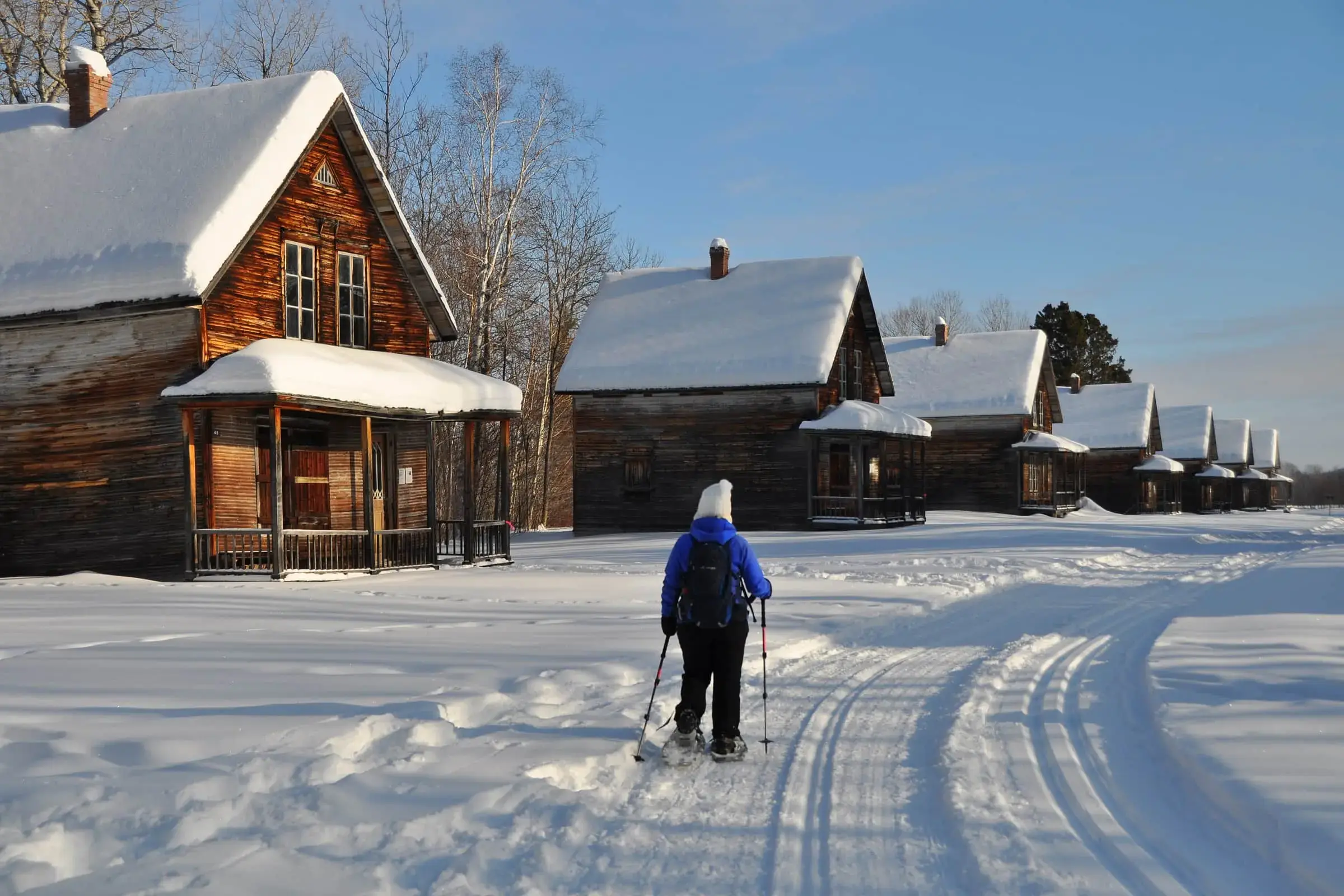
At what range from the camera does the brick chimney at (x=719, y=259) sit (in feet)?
125

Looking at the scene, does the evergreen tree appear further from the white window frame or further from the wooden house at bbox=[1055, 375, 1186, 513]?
the white window frame

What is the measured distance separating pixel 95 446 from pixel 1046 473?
4027cm

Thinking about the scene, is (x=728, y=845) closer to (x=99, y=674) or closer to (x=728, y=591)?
(x=728, y=591)

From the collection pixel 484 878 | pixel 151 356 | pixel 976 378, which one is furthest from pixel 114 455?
pixel 976 378

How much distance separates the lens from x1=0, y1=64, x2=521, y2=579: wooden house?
1831 cm

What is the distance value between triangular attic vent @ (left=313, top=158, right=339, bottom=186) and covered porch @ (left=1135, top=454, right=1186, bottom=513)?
47.1m

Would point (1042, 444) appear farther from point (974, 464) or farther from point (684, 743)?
point (684, 743)

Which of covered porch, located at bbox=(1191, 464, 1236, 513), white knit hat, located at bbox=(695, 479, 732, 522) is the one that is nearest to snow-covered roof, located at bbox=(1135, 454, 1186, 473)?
covered porch, located at bbox=(1191, 464, 1236, 513)

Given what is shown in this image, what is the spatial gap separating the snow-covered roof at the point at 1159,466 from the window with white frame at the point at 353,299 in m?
46.1

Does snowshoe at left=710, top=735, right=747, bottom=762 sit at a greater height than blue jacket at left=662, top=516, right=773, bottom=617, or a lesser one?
lesser

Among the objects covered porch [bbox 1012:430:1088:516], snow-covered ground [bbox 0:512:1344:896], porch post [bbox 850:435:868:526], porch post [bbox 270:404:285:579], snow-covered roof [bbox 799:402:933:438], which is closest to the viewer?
snow-covered ground [bbox 0:512:1344:896]

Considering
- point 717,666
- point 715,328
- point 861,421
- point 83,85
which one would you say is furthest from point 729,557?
point 715,328

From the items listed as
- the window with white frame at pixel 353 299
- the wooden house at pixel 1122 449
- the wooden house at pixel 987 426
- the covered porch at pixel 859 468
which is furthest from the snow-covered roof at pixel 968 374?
the window with white frame at pixel 353 299

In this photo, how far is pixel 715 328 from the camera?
35281 millimetres
